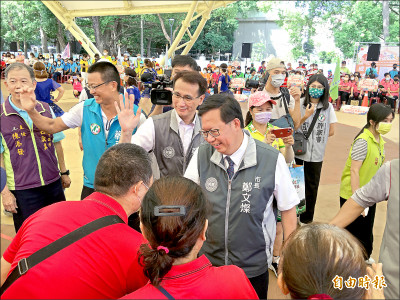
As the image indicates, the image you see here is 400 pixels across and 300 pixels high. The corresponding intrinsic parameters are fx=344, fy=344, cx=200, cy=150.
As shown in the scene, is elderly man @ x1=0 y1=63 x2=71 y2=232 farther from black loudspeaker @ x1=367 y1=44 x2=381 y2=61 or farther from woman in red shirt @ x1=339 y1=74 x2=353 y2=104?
black loudspeaker @ x1=367 y1=44 x2=381 y2=61

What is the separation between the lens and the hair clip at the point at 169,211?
1060mm

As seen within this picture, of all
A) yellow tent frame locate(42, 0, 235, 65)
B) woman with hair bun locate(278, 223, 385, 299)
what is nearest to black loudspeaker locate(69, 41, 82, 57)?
yellow tent frame locate(42, 0, 235, 65)

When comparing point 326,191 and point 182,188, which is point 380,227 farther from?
point 182,188

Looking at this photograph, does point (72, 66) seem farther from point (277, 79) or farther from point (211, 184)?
point (211, 184)

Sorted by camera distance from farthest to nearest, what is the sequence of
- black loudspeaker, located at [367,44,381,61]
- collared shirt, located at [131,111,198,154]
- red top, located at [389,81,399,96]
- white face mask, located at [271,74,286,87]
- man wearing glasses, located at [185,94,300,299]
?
black loudspeaker, located at [367,44,381,61]
red top, located at [389,81,399,96]
white face mask, located at [271,74,286,87]
collared shirt, located at [131,111,198,154]
man wearing glasses, located at [185,94,300,299]

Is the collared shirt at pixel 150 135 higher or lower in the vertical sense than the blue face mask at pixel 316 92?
lower

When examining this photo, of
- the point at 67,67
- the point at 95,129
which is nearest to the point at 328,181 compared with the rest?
the point at 95,129

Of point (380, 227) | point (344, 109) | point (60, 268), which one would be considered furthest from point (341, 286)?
point (344, 109)

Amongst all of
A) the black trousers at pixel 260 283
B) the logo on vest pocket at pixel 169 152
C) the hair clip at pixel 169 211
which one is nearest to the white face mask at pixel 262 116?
the logo on vest pocket at pixel 169 152

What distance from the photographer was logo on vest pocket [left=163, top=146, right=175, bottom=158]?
7.79ft

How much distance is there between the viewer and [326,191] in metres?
5.16

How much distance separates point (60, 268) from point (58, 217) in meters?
0.21

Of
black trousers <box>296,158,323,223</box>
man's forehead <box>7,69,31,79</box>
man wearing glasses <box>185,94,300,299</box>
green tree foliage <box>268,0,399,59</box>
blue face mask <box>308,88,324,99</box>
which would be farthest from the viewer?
green tree foliage <box>268,0,399,59</box>

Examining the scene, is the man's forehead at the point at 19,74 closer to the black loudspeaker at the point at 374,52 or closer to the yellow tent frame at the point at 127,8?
the yellow tent frame at the point at 127,8
